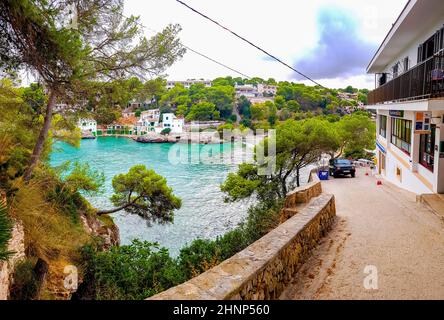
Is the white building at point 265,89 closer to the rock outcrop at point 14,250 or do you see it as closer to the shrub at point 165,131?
the shrub at point 165,131

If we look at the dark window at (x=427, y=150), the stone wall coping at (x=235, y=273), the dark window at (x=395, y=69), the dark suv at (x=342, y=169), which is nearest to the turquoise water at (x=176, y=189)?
the dark suv at (x=342, y=169)

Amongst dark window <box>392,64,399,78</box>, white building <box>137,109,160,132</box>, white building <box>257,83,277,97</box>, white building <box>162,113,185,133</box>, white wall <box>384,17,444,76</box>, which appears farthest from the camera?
white building <box>257,83,277,97</box>

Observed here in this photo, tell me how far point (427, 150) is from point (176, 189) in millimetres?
25733

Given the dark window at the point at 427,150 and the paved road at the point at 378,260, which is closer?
the paved road at the point at 378,260

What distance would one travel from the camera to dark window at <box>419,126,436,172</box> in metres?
11.7

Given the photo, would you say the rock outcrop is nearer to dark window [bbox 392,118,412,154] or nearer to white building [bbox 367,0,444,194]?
white building [bbox 367,0,444,194]

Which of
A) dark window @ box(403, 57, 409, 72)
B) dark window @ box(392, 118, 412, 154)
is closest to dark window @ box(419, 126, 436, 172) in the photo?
dark window @ box(392, 118, 412, 154)

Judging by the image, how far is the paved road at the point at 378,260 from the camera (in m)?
4.52

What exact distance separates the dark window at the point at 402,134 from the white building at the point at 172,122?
53744mm

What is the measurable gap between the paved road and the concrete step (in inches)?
7.8

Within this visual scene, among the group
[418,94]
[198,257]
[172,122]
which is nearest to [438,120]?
[418,94]

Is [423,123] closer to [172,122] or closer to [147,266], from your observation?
[147,266]

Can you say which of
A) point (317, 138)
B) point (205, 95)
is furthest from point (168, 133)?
point (317, 138)
